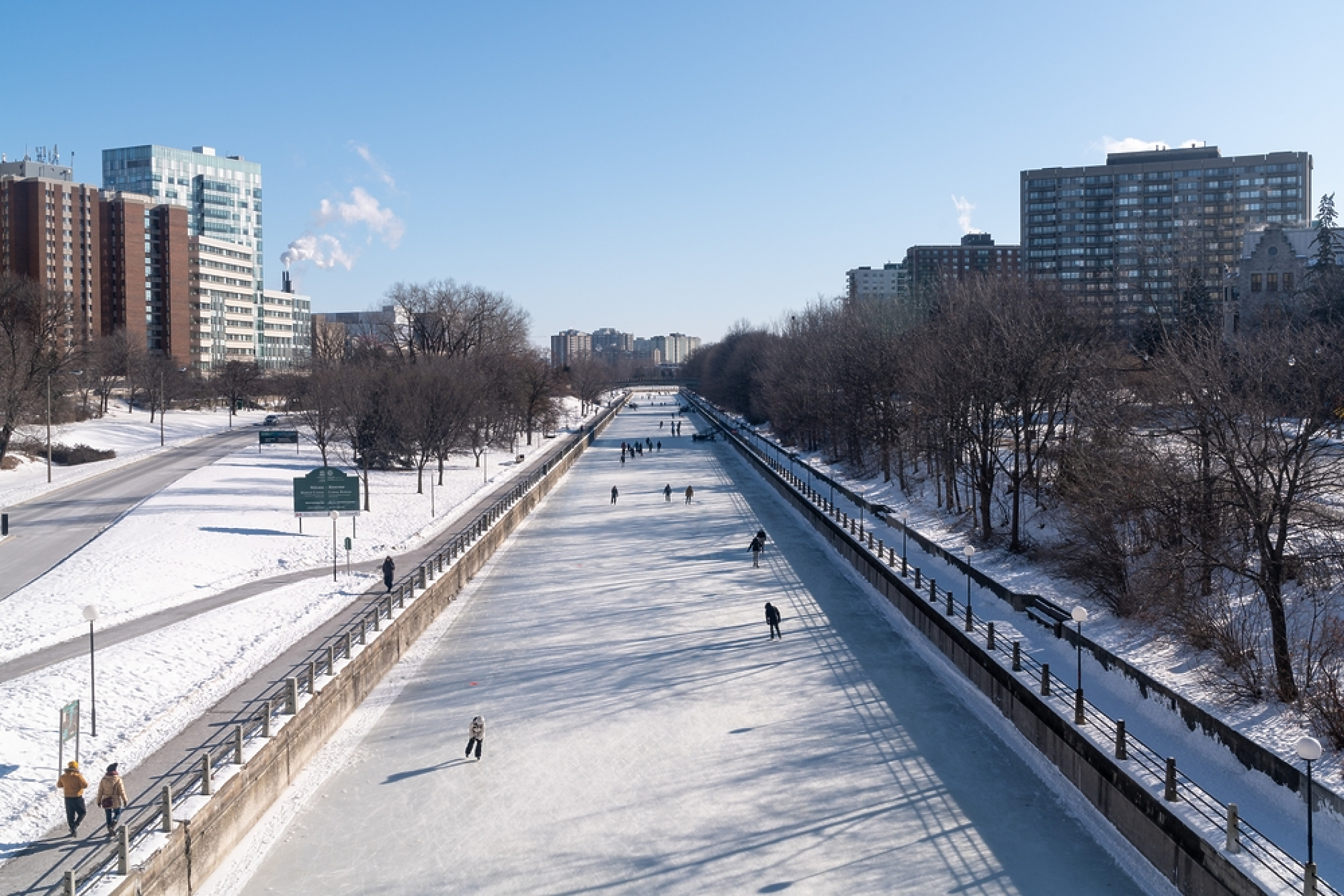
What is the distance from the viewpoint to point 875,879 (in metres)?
13.8

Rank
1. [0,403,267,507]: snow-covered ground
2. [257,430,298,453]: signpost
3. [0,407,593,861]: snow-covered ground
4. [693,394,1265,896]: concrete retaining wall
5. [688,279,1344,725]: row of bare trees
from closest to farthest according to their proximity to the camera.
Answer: [693,394,1265,896]: concrete retaining wall, [0,407,593,861]: snow-covered ground, [688,279,1344,725]: row of bare trees, [0,403,267,507]: snow-covered ground, [257,430,298,453]: signpost

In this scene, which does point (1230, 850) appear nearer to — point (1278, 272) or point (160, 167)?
point (1278, 272)

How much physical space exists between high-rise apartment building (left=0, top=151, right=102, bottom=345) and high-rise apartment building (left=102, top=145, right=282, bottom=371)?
5.99 metres

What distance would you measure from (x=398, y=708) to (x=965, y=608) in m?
13.4

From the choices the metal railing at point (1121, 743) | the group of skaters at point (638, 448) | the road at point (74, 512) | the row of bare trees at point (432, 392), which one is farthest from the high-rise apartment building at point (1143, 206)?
the metal railing at point (1121, 743)

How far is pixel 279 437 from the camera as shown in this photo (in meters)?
66.9

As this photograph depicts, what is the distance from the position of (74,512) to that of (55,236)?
3578 inches

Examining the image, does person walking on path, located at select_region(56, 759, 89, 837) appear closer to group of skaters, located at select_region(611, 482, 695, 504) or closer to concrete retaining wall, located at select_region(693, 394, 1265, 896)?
concrete retaining wall, located at select_region(693, 394, 1265, 896)

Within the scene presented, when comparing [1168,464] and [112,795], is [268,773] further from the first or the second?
[1168,464]

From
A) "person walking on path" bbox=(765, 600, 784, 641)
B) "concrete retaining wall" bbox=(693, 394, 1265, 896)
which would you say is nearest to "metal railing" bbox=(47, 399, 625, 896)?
"person walking on path" bbox=(765, 600, 784, 641)

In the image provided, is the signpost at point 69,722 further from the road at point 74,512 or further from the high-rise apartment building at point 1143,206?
the high-rise apartment building at point 1143,206

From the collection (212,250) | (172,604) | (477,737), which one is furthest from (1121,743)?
(212,250)

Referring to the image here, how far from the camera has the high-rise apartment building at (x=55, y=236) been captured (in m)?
114

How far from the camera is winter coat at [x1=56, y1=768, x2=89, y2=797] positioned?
12.9m
